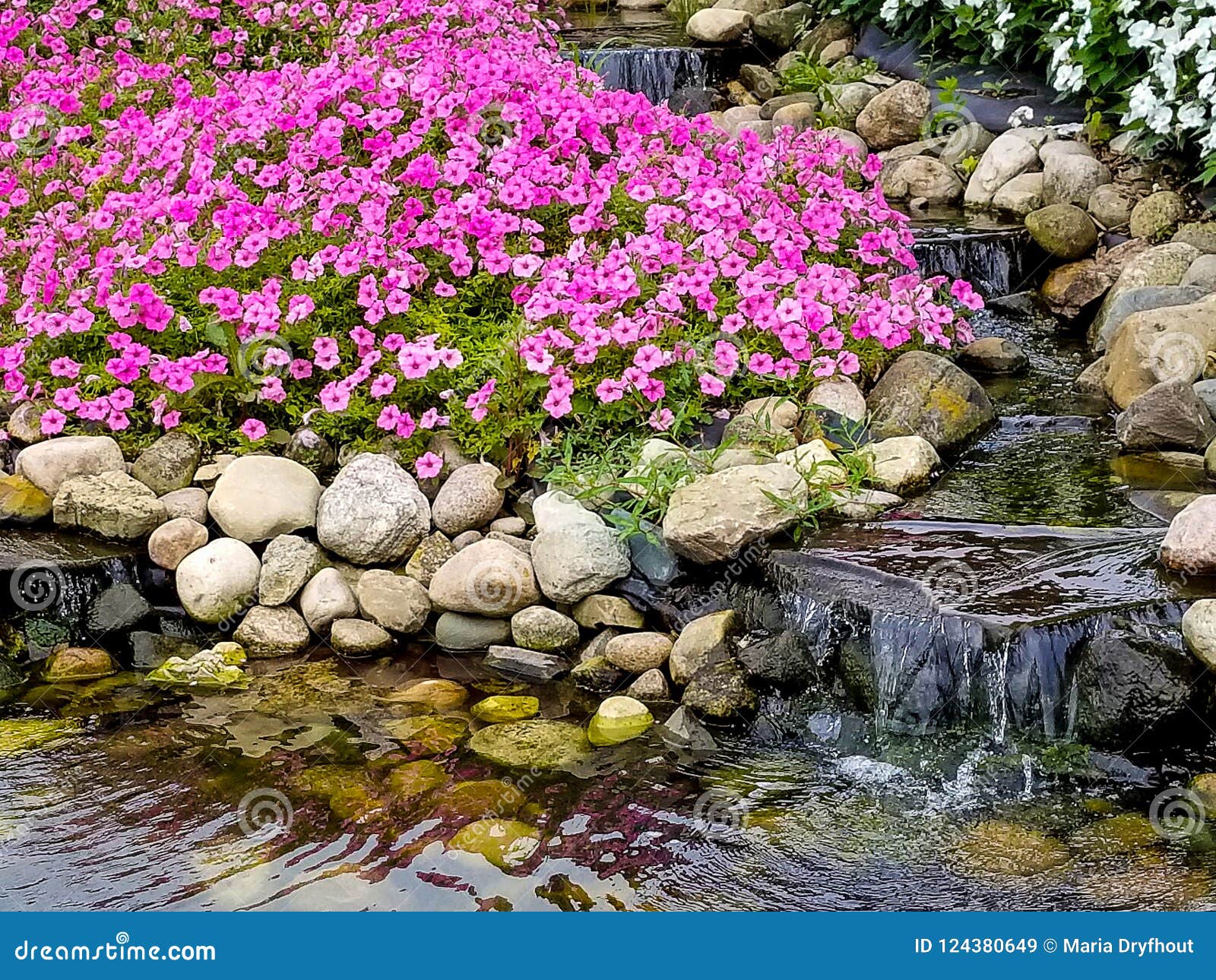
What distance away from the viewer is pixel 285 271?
232 inches

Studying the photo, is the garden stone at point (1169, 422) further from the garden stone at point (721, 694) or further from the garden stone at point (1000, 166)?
the garden stone at point (1000, 166)

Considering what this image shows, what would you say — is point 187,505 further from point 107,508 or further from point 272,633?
point 272,633

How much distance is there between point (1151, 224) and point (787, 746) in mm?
3884

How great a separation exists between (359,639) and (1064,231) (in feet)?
13.3

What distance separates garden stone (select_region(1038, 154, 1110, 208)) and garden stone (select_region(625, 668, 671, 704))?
3.96 meters

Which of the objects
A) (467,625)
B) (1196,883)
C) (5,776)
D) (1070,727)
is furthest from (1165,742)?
(5,776)

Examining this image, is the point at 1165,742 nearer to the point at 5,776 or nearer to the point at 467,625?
the point at 467,625

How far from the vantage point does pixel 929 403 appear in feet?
18.6

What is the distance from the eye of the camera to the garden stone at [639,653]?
4934mm

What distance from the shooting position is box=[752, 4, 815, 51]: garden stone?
9.88 m

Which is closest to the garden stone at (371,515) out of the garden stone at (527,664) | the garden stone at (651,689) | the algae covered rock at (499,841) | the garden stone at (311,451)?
the garden stone at (311,451)

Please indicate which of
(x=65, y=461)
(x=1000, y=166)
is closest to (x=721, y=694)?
(x=65, y=461)

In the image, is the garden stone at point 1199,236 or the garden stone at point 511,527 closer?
the garden stone at point 511,527

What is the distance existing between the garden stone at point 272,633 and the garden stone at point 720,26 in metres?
6.04
